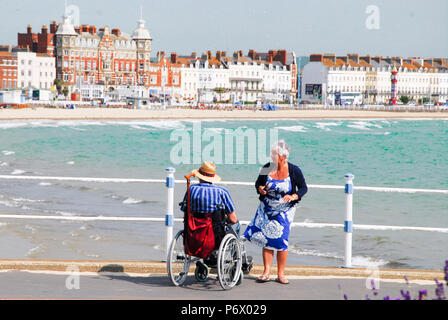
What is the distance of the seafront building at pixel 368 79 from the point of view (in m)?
162

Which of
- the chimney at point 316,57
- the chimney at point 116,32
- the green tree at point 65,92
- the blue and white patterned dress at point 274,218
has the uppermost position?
the chimney at point 116,32

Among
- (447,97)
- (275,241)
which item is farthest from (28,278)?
(447,97)

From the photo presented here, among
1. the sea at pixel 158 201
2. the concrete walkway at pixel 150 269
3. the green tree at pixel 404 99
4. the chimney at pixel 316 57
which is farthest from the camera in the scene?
the green tree at pixel 404 99

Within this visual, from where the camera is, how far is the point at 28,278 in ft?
23.2

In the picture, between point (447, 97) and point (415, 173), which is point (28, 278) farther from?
point (447, 97)

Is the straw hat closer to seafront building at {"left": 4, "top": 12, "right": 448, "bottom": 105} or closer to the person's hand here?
the person's hand

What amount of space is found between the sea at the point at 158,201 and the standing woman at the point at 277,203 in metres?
4.25

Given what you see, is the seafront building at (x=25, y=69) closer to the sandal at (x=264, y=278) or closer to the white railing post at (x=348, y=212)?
the white railing post at (x=348, y=212)

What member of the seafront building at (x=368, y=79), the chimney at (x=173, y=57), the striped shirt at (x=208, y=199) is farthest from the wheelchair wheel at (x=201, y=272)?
the seafront building at (x=368, y=79)

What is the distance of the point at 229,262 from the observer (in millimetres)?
6949

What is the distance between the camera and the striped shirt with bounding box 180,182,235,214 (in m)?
6.88

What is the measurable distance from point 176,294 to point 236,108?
4461 inches

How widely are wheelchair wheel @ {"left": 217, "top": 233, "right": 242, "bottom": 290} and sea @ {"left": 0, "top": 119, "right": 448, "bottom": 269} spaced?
4.35 m
